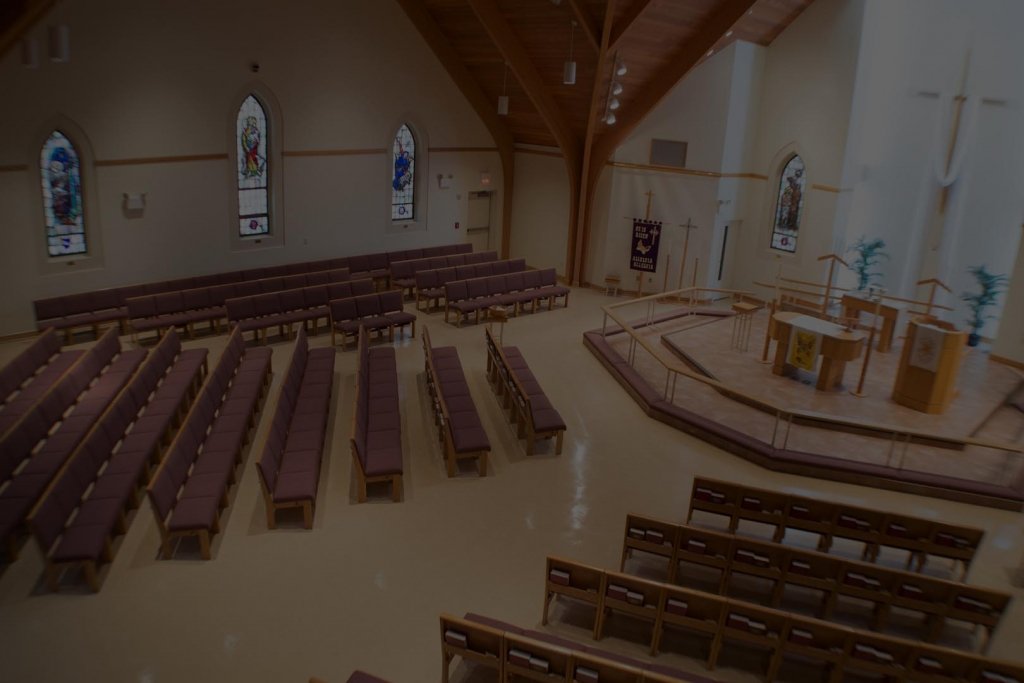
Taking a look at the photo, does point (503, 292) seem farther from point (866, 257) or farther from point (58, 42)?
point (58, 42)

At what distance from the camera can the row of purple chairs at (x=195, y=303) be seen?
12.2m

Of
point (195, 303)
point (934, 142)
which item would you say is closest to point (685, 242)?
point (934, 142)

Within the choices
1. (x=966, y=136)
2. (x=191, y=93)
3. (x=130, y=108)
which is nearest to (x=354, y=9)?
(x=191, y=93)

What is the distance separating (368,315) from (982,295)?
11133mm

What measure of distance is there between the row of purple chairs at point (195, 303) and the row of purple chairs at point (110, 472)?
6.79 ft

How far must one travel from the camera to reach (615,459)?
9.44m

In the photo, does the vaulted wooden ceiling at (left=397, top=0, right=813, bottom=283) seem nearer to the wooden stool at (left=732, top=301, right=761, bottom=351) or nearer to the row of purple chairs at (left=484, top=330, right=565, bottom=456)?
the wooden stool at (left=732, top=301, right=761, bottom=351)

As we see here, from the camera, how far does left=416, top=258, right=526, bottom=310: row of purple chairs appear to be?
49.4 ft

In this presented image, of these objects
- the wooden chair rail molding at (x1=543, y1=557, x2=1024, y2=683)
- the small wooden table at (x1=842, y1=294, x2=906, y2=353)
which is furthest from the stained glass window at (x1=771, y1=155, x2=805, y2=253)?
the wooden chair rail molding at (x1=543, y1=557, x2=1024, y2=683)

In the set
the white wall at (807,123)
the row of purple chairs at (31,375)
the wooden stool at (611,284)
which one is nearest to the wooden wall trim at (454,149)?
the wooden stool at (611,284)

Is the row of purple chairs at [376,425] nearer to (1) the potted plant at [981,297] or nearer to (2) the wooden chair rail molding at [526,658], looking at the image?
(2) the wooden chair rail molding at [526,658]

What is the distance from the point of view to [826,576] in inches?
252

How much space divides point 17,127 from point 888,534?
12551 millimetres

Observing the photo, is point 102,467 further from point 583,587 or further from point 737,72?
point 737,72
